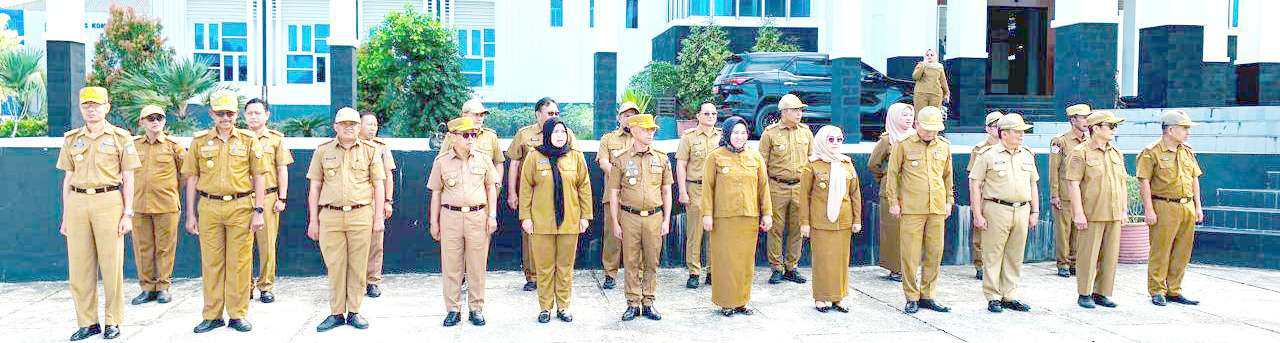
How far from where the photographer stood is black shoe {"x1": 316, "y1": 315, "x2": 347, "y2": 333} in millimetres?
6566

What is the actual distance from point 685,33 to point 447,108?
6.23 meters

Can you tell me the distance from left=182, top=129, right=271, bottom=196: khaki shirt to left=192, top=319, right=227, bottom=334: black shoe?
898 millimetres

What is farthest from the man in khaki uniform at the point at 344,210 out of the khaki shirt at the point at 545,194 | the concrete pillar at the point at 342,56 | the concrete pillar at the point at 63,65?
the concrete pillar at the point at 63,65

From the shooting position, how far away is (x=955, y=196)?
10.0 metres

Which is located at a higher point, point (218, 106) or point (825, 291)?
point (218, 106)

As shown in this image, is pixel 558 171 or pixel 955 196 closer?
pixel 558 171

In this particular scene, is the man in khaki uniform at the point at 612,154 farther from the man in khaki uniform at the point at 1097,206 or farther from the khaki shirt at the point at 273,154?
the man in khaki uniform at the point at 1097,206

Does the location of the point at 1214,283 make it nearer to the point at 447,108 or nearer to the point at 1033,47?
the point at 447,108

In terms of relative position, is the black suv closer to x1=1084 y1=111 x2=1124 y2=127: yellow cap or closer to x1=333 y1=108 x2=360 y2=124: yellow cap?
x1=1084 y1=111 x2=1124 y2=127: yellow cap

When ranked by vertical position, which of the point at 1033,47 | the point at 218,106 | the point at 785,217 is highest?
the point at 1033,47

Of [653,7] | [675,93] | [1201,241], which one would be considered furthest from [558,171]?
[653,7]

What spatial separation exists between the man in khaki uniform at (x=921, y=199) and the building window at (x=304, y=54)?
18.8 meters

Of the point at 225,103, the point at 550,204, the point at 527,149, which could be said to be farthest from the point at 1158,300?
the point at 225,103

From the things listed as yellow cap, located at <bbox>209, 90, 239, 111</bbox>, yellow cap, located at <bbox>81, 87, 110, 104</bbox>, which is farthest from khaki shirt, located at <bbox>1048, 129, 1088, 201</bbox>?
yellow cap, located at <bbox>81, 87, 110, 104</bbox>
